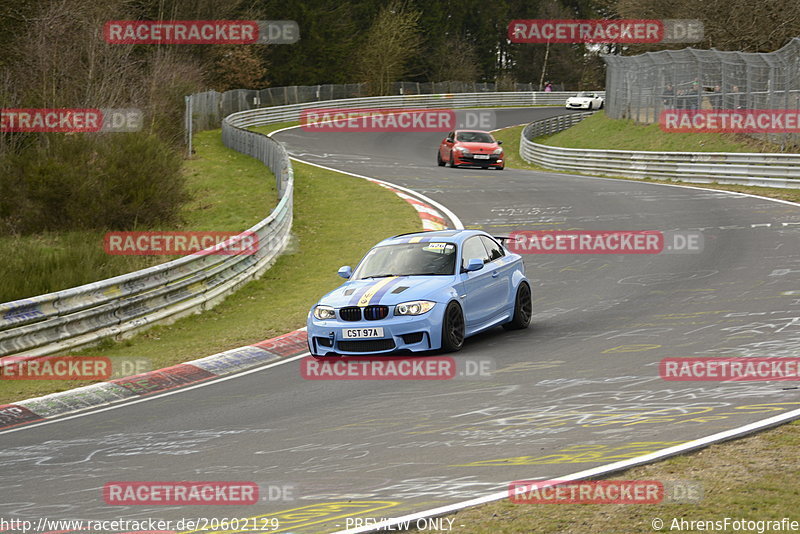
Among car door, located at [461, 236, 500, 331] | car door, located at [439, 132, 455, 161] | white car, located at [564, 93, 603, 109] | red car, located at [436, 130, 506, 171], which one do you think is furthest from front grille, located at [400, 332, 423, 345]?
white car, located at [564, 93, 603, 109]

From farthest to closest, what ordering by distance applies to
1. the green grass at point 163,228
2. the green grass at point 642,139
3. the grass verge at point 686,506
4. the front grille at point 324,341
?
the green grass at point 642,139, the green grass at point 163,228, the front grille at point 324,341, the grass verge at point 686,506

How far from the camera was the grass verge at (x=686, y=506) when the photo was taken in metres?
5.69

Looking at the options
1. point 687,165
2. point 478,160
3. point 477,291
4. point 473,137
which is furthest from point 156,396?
point 473,137

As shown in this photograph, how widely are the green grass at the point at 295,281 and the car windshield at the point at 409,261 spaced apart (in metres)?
1.91

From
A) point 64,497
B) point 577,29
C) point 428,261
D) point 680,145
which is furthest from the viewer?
point 577,29

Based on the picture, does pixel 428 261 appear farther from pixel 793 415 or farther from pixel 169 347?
pixel 793 415

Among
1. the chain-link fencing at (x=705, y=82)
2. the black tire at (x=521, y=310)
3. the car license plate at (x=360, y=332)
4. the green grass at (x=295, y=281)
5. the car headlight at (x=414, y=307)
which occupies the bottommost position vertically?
the green grass at (x=295, y=281)

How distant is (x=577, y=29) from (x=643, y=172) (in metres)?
82.5

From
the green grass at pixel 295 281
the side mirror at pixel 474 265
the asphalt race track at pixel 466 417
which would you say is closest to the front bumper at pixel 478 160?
the green grass at pixel 295 281

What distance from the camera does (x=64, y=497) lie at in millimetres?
7285

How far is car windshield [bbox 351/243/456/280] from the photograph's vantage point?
12781 millimetres

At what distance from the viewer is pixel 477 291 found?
41.3ft

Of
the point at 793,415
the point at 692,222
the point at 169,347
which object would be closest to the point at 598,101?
the point at 692,222

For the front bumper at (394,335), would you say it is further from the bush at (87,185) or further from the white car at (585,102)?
the white car at (585,102)
